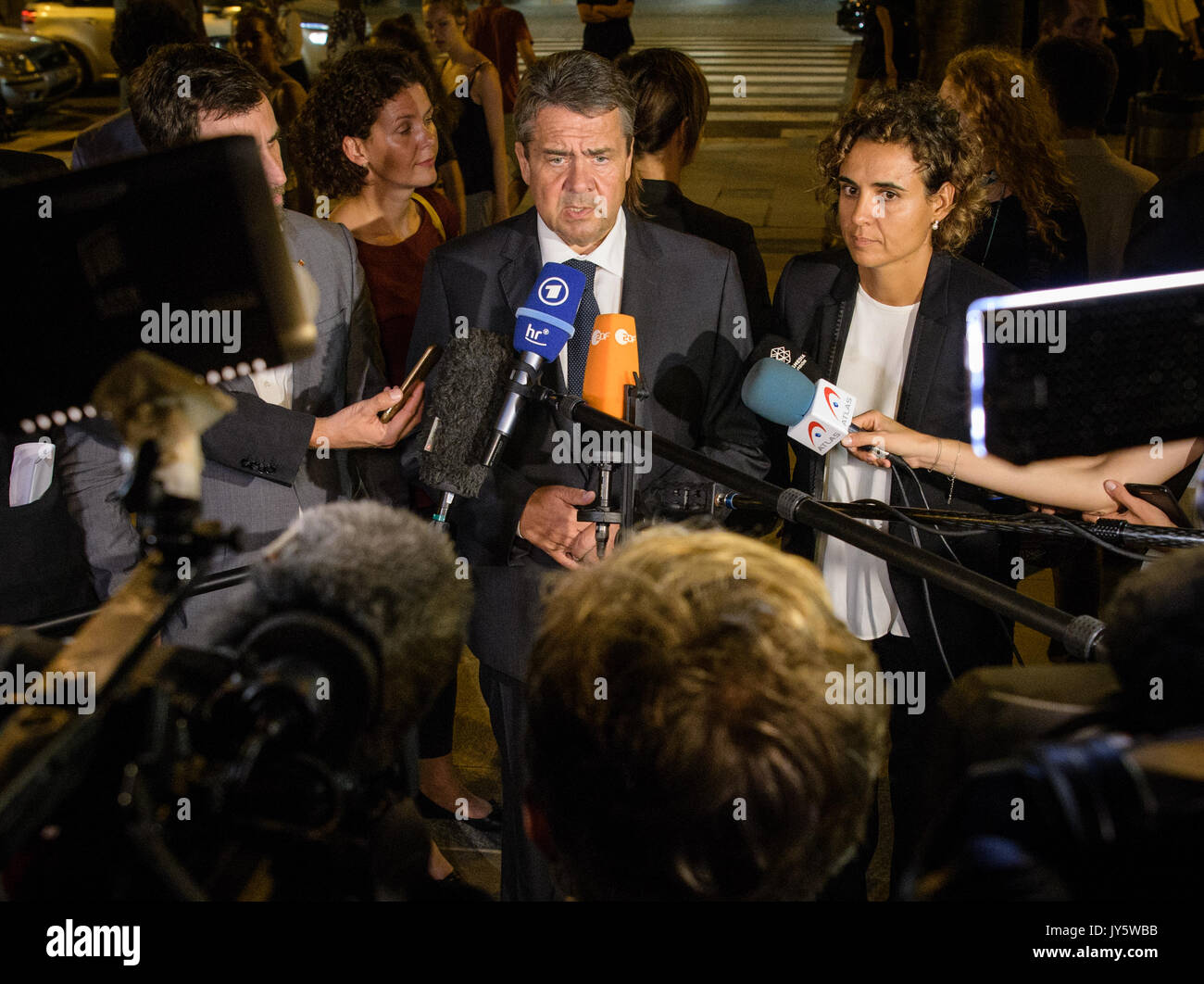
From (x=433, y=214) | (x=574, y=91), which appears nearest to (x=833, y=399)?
(x=574, y=91)

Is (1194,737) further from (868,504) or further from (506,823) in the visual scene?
(506,823)

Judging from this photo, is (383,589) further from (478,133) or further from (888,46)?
(888,46)

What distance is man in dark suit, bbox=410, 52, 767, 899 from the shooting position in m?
2.35

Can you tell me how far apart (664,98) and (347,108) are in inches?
39.9

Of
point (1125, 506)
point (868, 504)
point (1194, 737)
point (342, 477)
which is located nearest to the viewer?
point (1194, 737)

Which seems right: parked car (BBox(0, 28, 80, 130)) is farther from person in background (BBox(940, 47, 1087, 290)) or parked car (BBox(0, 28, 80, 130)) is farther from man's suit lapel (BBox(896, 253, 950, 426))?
man's suit lapel (BBox(896, 253, 950, 426))

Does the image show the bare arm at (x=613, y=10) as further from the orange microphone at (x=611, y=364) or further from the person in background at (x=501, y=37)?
the orange microphone at (x=611, y=364)

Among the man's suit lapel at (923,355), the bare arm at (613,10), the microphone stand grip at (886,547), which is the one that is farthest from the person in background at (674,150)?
the bare arm at (613,10)

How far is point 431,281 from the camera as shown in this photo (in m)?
2.48

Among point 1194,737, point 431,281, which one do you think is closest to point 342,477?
point 431,281

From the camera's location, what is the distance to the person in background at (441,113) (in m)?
4.80

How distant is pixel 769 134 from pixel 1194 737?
1274cm

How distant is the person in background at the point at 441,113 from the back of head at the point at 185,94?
1936 mm

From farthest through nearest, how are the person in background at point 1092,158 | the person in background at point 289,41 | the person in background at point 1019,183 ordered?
the person in background at point 289,41 → the person in background at point 1092,158 → the person in background at point 1019,183
